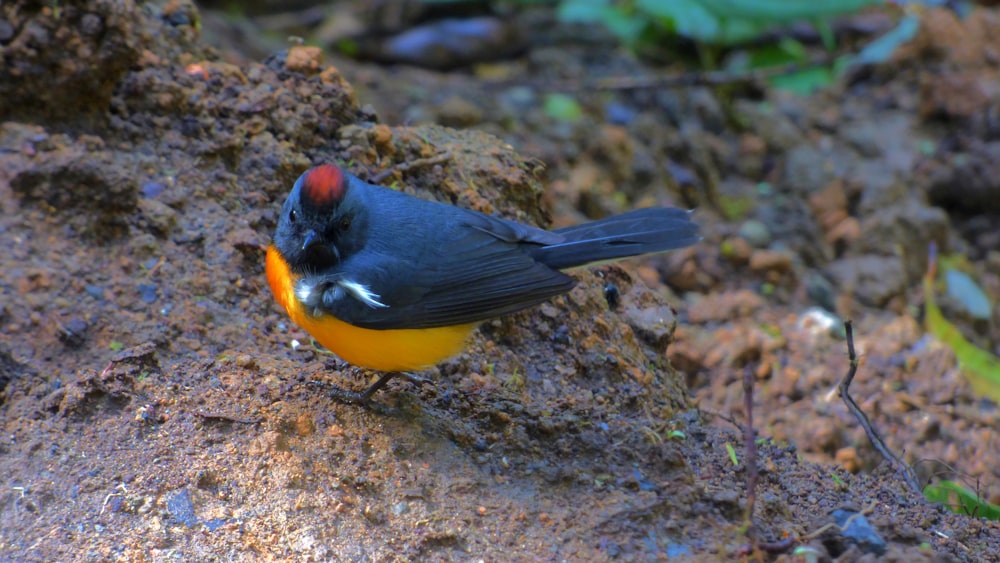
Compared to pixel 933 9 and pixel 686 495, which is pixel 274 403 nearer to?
pixel 686 495

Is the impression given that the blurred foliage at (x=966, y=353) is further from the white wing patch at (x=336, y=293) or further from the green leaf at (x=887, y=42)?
the white wing patch at (x=336, y=293)

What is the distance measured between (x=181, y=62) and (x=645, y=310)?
2726 mm

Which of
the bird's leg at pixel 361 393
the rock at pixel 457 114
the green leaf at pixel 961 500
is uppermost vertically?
the bird's leg at pixel 361 393

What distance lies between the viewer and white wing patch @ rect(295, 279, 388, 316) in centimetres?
362

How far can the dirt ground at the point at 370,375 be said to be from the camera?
3.13m

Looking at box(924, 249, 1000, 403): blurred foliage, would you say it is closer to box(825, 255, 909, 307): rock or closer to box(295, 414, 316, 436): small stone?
box(825, 255, 909, 307): rock

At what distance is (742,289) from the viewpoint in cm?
662

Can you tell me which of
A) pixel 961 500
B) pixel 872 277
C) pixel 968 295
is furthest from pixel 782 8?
pixel 961 500

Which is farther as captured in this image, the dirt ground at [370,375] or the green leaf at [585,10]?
the green leaf at [585,10]

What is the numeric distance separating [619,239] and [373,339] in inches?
42.1

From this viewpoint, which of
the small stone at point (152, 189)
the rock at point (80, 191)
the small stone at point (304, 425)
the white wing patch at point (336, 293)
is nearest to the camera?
the small stone at point (304, 425)

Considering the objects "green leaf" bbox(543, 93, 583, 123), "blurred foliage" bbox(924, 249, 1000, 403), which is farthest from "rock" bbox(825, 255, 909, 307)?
"green leaf" bbox(543, 93, 583, 123)

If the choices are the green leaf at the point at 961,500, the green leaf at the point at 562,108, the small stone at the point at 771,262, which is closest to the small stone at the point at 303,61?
the green leaf at the point at 562,108

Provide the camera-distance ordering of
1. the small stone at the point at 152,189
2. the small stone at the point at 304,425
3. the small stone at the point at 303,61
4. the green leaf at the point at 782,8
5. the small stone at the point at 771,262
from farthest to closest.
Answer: the green leaf at the point at 782,8, the small stone at the point at 771,262, the small stone at the point at 303,61, the small stone at the point at 152,189, the small stone at the point at 304,425
